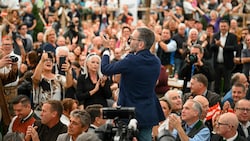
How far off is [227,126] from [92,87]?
8.48ft

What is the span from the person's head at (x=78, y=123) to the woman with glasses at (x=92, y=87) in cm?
205

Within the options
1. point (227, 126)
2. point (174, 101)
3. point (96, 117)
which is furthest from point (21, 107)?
point (227, 126)

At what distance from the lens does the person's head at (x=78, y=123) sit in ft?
21.6

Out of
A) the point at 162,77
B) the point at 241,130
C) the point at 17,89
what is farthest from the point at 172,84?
the point at 241,130

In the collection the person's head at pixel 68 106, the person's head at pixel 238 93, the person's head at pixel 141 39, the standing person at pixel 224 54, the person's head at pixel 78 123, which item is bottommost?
the standing person at pixel 224 54

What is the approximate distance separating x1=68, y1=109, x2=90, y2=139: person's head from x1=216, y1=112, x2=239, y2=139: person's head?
1.28 meters

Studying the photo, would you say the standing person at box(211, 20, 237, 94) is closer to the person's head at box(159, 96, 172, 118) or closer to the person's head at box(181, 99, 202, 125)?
the person's head at box(159, 96, 172, 118)

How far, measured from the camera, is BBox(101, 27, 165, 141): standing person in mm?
6035

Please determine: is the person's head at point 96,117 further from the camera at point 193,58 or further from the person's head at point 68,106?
the camera at point 193,58

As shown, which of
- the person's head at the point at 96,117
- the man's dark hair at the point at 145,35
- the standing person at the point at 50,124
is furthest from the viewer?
the person's head at the point at 96,117

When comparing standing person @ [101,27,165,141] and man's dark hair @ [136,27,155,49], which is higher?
man's dark hair @ [136,27,155,49]

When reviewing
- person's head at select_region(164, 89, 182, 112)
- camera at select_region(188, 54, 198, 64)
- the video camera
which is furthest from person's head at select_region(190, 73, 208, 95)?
the video camera

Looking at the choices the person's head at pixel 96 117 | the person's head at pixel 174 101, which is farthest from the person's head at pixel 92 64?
the person's head at pixel 96 117

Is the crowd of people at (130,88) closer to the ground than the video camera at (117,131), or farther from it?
closer to the ground
